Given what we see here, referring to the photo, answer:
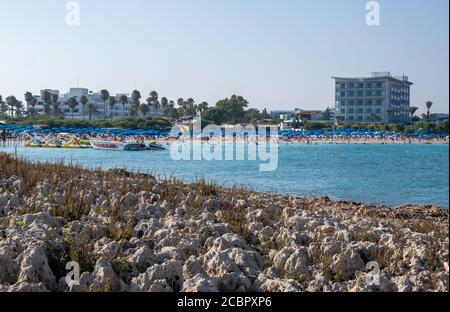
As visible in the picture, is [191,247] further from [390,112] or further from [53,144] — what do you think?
[390,112]

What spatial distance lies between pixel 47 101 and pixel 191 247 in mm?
134757

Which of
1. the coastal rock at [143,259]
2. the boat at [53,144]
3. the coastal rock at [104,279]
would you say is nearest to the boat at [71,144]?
the boat at [53,144]

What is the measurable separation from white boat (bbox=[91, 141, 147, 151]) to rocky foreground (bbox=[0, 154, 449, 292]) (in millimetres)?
72199

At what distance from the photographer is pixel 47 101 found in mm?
134125

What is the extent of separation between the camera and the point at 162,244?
22.5ft

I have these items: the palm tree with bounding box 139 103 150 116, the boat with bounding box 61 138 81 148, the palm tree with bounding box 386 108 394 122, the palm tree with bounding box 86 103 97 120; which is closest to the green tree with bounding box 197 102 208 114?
the palm tree with bounding box 139 103 150 116

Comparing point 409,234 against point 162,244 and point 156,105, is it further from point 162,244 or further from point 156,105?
point 156,105

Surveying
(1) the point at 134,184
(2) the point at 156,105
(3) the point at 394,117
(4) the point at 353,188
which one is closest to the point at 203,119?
(2) the point at 156,105

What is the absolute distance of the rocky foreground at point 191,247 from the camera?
5.75 metres

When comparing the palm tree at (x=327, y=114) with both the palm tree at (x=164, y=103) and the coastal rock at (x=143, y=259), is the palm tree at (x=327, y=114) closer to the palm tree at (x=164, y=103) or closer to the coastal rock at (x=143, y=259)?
the palm tree at (x=164, y=103)

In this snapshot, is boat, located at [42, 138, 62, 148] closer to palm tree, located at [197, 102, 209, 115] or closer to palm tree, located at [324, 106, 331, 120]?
palm tree, located at [197, 102, 209, 115]

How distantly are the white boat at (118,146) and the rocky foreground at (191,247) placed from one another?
72.2m

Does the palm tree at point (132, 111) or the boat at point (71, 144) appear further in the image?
the palm tree at point (132, 111)

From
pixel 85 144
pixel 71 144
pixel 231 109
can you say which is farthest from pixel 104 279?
Answer: pixel 231 109
